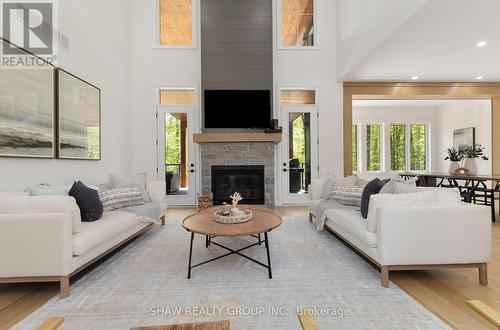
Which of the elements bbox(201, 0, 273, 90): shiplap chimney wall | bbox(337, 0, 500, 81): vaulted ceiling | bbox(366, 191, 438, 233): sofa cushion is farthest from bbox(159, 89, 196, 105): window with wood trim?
bbox(366, 191, 438, 233): sofa cushion

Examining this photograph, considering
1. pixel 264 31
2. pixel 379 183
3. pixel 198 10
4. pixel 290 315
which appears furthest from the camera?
pixel 198 10

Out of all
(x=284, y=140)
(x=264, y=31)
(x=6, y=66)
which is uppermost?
(x=264, y=31)

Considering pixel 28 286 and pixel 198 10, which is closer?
pixel 28 286

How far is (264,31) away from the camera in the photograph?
17.5ft

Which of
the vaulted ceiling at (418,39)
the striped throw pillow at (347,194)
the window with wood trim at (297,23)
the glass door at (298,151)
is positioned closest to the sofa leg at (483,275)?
the striped throw pillow at (347,194)

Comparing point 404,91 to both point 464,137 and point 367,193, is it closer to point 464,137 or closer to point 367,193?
point 464,137

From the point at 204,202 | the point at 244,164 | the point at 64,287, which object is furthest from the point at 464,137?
the point at 64,287

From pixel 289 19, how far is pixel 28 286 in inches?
258

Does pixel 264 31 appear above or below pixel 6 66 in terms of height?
above

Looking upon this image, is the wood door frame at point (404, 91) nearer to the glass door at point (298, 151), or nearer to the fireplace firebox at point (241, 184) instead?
the glass door at point (298, 151)

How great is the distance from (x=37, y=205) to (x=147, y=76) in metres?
4.38

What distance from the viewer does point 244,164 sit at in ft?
17.9

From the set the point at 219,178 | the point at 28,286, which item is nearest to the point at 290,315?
the point at 28,286

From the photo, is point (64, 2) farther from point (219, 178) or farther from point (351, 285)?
point (351, 285)
